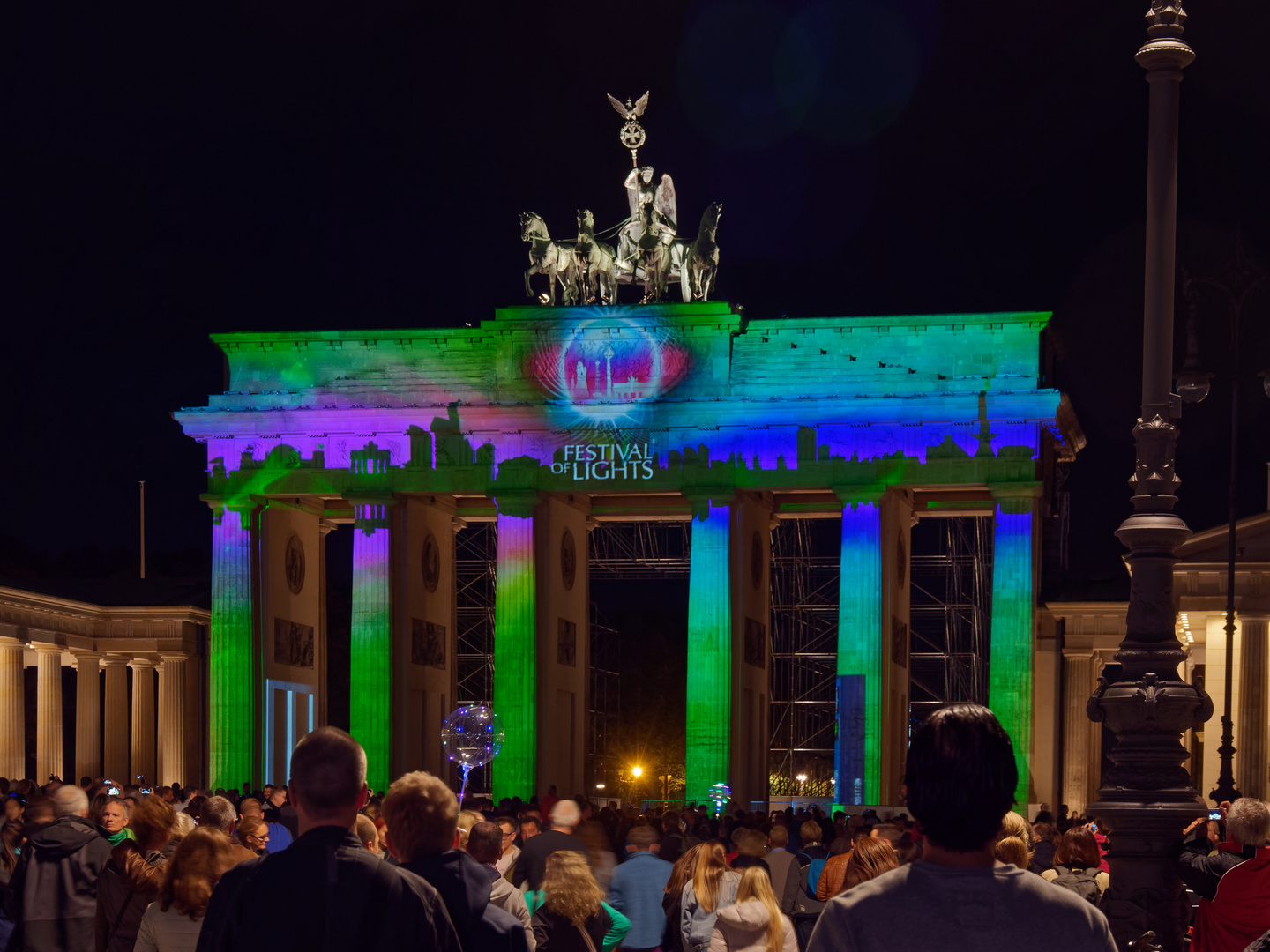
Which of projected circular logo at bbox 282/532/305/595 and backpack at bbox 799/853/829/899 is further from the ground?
backpack at bbox 799/853/829/899

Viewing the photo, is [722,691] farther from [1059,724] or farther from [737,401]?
[1059,724]

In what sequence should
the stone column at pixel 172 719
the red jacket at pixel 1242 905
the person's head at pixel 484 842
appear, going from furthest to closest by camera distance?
the stone column at pixel 172 719, the person's head at pixel 484 842, the red jacket at pixel 1242 905

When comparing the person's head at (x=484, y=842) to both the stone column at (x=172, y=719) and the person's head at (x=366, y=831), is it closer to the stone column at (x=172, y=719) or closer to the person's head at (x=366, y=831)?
the person's head at (x=366, y=831)

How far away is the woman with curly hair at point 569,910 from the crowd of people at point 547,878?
0.02 m

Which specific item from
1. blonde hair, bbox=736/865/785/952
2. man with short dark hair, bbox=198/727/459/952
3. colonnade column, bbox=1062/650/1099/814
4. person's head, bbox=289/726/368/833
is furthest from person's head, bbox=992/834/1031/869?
colonnade column, bbox=1062/650/1099/814

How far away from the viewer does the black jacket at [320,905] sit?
7.43 meters

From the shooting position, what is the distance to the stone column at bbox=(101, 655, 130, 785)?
2933 inches

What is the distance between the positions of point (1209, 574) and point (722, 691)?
15760mm

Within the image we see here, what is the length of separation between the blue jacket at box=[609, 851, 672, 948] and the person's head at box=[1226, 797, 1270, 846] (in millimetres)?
5410

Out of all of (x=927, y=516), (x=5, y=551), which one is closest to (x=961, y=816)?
(x=927, y=516)

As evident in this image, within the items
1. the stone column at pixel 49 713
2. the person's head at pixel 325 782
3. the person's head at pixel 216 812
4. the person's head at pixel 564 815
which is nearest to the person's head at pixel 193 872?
the person's head at pixel 325 782

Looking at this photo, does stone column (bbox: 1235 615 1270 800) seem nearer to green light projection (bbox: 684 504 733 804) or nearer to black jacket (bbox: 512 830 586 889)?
green light projection (bbox: 684 504 733 804)

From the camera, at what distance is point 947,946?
18.8ft

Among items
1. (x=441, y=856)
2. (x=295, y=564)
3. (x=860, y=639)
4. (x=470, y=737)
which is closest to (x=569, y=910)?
(x=441, y=856)
